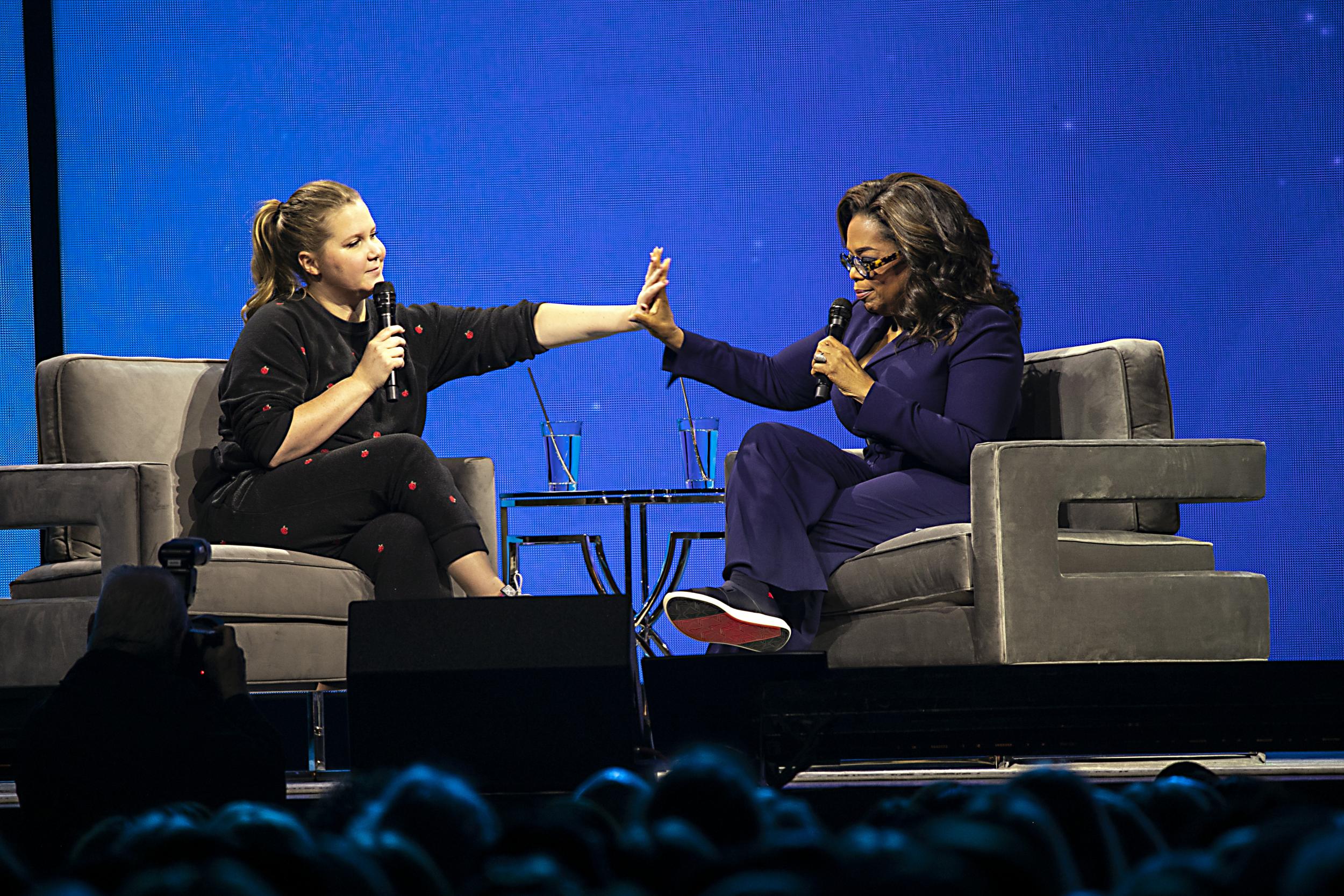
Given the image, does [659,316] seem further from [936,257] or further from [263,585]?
[263,585]

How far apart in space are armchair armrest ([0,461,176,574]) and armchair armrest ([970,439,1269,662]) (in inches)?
58.6

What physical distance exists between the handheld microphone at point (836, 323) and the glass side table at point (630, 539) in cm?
51

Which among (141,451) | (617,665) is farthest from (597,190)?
(617,665)

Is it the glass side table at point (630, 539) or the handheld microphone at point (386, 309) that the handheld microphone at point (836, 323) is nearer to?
the glass side table at point (630, 539)

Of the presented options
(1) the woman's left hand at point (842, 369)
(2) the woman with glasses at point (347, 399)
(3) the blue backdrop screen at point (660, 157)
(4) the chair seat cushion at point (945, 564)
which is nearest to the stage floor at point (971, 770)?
(4) the chair seat cushion at point (945, 564)

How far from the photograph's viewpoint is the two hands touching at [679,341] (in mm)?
2475

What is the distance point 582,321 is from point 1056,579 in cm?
125

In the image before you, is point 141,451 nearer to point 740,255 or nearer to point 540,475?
point 540,475

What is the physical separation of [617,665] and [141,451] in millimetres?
2371

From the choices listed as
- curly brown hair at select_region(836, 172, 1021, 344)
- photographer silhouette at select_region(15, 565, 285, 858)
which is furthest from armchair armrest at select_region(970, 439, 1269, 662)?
photographer silhouette at select_region(15, 565, 285, 858)

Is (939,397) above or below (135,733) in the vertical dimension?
above

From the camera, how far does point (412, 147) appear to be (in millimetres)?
4227

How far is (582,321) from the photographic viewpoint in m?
2.93

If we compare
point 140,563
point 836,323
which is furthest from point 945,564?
point 140,563
